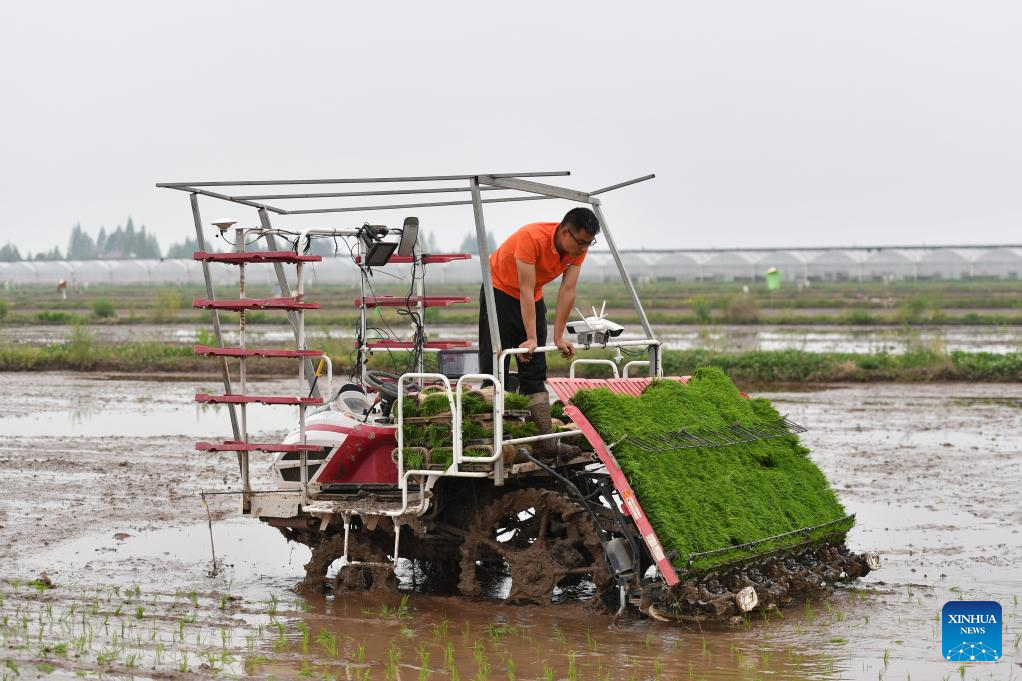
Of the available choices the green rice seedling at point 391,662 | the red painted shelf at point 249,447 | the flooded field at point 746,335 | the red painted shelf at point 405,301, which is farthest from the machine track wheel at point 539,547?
the flooded field at point 746,335

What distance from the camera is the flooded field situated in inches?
1199

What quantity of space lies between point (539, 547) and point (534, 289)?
174cm

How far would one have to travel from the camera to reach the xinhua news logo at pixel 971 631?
6977 mm

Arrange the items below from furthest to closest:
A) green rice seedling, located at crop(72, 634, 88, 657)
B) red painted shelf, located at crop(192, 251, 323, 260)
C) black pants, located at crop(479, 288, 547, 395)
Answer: black pants, located at crop(479, 288, 547, 395) < red painted shelf, located at crop(192, 251, 323, 260) < green rice seedling, located at crop(72, 634, 88, 657)

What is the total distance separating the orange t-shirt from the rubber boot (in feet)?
2.48

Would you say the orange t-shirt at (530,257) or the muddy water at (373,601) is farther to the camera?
the orange t-shirt at (530,257)

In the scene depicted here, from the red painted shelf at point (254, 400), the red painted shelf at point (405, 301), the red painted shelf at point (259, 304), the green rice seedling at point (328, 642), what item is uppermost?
the red painted shelf at point (259, 304)

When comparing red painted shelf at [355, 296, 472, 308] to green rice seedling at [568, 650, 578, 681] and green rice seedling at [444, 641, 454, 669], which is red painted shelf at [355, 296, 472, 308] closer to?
green rice seedling at [444, 641, 454, 669]

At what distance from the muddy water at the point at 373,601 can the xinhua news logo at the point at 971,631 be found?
10 cm

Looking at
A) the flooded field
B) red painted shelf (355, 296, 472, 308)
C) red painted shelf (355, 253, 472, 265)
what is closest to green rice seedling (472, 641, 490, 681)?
red painted shelf (355, 296, 472, 308)

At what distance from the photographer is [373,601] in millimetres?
8453

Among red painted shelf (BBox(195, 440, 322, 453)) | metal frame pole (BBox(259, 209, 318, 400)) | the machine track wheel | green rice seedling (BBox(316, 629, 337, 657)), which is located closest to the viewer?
green rice seedling (BBox(316, 629, 337, 657))

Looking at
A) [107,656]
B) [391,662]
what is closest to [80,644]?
[107,656]

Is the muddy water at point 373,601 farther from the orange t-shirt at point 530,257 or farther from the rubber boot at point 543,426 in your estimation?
the orange t-shirt at point 530,257
